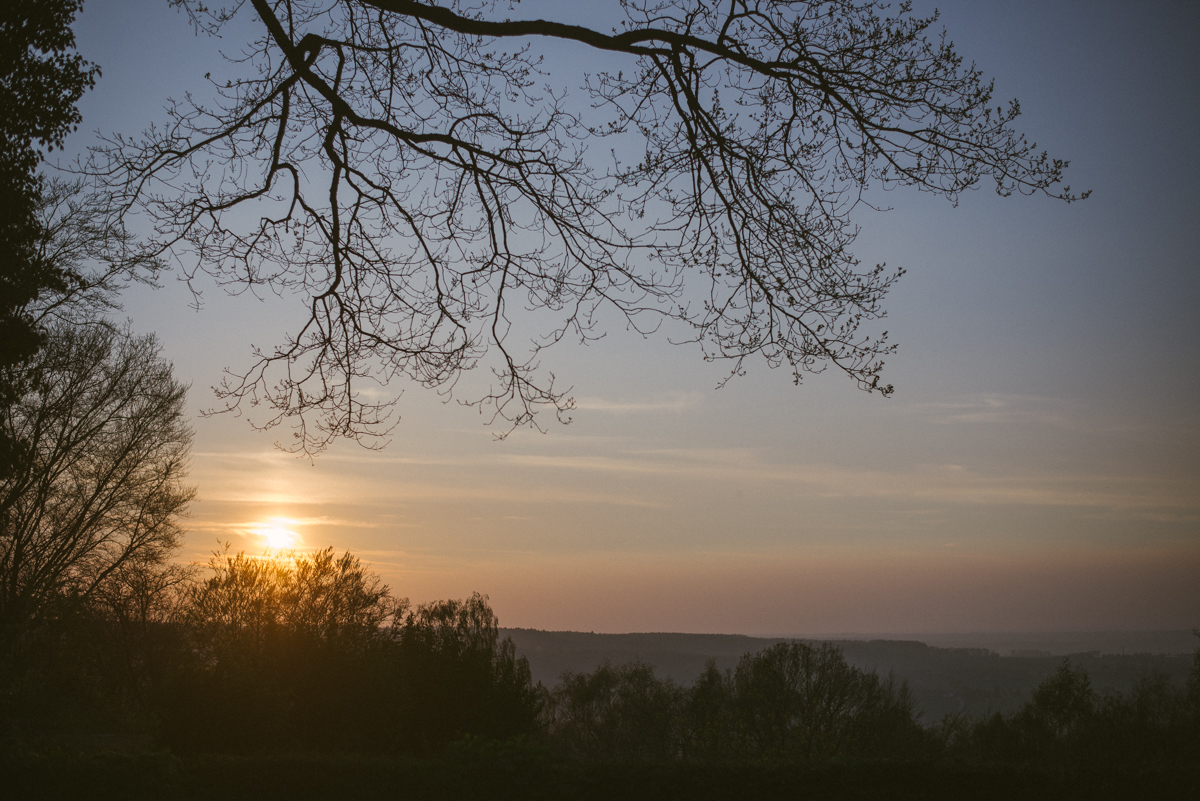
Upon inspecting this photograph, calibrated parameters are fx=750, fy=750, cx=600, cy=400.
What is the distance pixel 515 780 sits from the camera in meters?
8.99

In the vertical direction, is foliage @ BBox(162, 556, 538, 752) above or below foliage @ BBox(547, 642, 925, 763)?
above

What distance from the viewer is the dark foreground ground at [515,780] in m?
8.62

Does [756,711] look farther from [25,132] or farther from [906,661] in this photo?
[906,661]

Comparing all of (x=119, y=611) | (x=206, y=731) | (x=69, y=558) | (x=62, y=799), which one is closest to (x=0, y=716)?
(x=206, y=731)

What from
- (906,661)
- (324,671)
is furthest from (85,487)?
(906,661)

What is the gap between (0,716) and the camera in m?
12.6

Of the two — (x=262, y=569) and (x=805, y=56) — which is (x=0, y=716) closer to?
(x=262, y=569)

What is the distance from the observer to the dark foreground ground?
8.62 meters

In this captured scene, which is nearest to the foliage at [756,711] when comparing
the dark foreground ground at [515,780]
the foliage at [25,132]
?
the dark foreground ground at [515,780]

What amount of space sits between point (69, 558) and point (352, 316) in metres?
20.0

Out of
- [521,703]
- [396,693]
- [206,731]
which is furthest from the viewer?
[521,703]

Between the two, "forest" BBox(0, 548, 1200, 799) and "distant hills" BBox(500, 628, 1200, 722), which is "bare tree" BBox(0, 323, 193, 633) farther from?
"distant hills" BBox(500, 628, 1200, 722)

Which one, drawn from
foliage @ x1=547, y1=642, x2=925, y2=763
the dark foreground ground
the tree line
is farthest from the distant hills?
the dark foreground ground

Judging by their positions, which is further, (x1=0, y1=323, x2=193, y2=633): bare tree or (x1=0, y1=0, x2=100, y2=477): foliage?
(x1=0, y1=323, x2=193, y2=633): bare tree
